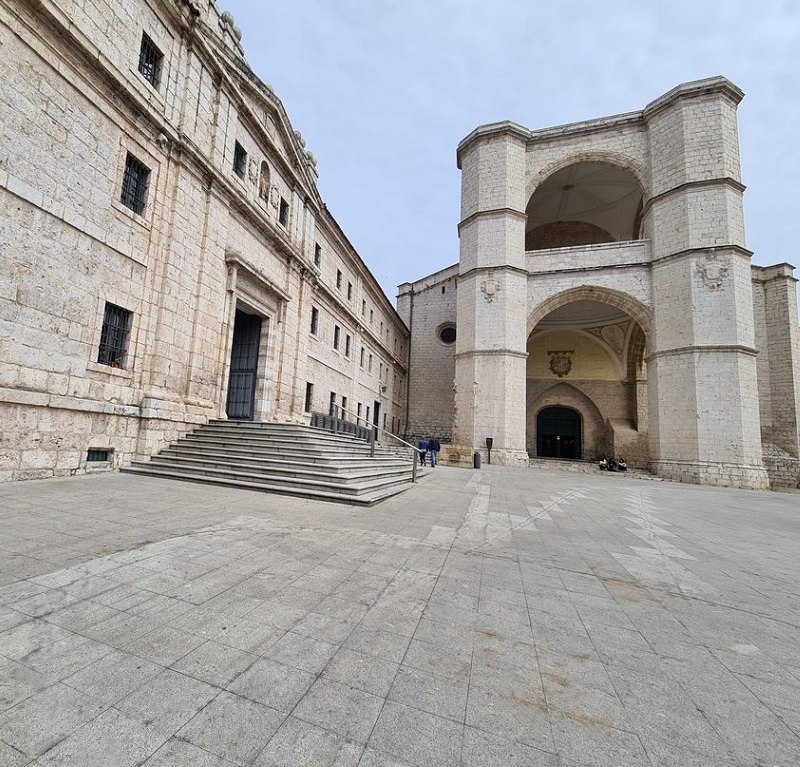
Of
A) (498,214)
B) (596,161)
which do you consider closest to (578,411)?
(498,214)

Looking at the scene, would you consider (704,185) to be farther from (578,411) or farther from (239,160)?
(239,160)

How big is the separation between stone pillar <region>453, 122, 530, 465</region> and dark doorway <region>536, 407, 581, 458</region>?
32.9ft

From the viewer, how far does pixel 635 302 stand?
62.8 ft

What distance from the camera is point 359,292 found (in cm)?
2250

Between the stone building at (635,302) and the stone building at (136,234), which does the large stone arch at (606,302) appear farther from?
the stone building at (136,234)

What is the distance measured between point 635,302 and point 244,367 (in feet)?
61.8

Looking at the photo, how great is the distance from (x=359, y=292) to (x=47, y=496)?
740 inches

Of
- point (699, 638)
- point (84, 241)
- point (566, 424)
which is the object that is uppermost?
point (84, 241)

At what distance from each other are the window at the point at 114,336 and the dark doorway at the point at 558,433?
26249mm

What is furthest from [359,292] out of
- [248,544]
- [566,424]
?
[248,544]

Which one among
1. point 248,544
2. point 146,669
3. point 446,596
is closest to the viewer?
point 146,669

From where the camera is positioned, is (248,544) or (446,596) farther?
(248,544)

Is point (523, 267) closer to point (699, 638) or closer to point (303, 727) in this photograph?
point (699, 638)

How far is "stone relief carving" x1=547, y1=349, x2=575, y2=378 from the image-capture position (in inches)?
1096
